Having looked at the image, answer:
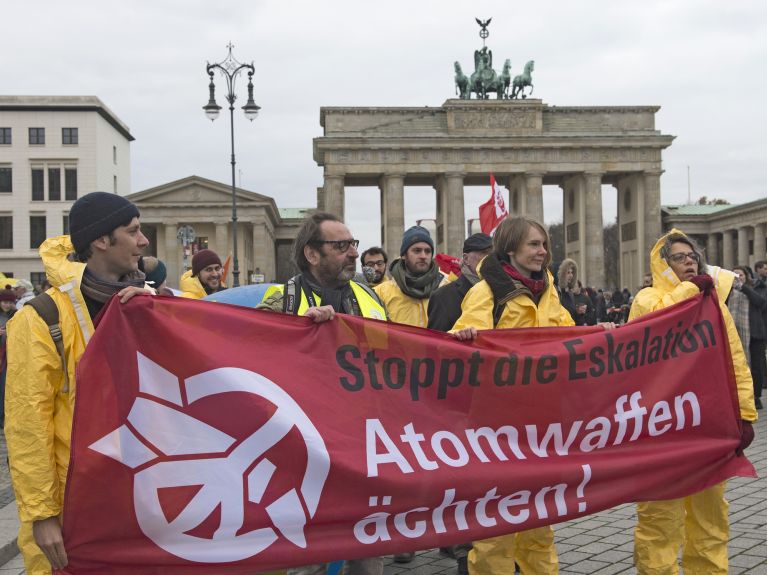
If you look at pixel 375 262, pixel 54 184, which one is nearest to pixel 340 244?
pixel 375 262

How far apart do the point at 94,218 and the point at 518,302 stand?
7.32 ft

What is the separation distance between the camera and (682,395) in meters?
4.67

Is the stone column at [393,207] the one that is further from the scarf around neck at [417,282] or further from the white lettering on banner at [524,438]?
the white lettering on banner at [524,438]

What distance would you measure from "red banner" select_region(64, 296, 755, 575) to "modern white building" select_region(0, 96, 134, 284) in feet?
222

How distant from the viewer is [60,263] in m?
3.60

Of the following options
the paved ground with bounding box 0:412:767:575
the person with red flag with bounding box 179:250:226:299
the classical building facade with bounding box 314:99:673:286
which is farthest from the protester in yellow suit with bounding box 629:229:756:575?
the classical building facade with bounding box 314:99:673:286

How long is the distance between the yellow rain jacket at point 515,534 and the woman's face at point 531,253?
168 millimetres

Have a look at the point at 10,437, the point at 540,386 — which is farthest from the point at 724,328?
the point at 10,437

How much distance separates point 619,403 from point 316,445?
1675 millimetres

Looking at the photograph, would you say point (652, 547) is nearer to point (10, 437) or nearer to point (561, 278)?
point (10, 437)

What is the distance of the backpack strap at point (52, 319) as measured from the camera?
3426 millimetres

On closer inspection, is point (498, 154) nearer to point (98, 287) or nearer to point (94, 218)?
point (94, 218)

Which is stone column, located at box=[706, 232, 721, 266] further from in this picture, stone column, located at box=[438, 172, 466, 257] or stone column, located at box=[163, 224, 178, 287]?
stone column, located at box=[163, 224, 178, 287]

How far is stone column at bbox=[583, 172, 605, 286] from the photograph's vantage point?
66812mm
